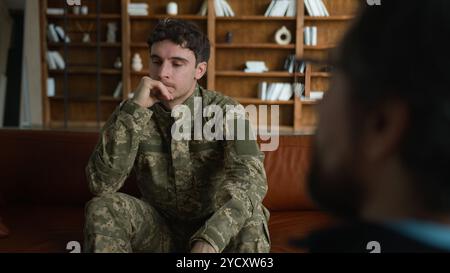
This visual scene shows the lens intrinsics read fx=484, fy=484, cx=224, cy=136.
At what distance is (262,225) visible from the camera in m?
1.28

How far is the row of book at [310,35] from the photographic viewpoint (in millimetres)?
4773

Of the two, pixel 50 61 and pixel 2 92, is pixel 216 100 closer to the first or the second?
pixel 50 61

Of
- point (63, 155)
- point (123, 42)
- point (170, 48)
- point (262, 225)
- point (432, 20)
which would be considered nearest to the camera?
point (432, 20)

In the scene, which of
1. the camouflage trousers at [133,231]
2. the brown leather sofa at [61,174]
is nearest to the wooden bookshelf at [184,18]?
the brown leather sofa at [61,174]

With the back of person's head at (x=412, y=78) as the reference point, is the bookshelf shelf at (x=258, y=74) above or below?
above

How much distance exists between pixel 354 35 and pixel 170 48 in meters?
1.21

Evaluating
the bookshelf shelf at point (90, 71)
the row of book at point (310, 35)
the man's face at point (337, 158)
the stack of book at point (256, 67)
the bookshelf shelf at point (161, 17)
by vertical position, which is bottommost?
the man's face at point (337, 158)

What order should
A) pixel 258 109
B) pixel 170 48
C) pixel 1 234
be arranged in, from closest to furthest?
pixel 170 48 → pixel 1 234 → pixel 258 109

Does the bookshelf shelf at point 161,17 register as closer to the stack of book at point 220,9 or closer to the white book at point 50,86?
the stack of book at point 220,9

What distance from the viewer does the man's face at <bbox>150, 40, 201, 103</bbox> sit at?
1.42 metres

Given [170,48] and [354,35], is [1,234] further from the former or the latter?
[354,35]

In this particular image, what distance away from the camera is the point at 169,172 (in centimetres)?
148

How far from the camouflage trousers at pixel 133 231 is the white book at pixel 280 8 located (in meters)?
3.74
